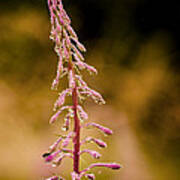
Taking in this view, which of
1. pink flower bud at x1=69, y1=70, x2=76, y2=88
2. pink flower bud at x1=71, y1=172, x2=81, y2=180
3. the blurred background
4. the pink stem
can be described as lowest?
pink flower bud at x1=71, y1=172, x2=81, y2=180

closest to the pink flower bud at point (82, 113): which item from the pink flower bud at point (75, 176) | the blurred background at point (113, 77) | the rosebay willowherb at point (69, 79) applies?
the rosebay willowherb at point (69, 79)

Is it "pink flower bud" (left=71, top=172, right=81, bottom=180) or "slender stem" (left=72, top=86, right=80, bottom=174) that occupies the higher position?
"slender stem" (left=72, top=86, right=80, bottom=174)

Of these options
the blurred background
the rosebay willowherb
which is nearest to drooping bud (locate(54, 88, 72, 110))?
the rosebay willowherb

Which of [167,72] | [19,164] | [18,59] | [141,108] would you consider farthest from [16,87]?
[167,72]

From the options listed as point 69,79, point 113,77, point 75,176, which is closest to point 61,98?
point 69,79

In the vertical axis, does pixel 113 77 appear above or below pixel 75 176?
above

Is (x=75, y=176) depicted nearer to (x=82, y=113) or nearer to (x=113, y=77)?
(x=82, y=113)

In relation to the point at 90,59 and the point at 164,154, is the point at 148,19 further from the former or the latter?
the point at 164,154

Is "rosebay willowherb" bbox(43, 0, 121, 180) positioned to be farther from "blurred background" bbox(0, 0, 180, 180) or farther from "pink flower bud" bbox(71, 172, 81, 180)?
"blurred background" bbox(0, 0, 180, 180)

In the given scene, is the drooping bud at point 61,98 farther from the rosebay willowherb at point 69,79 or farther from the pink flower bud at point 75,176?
the pink flower bud at point 75,176
